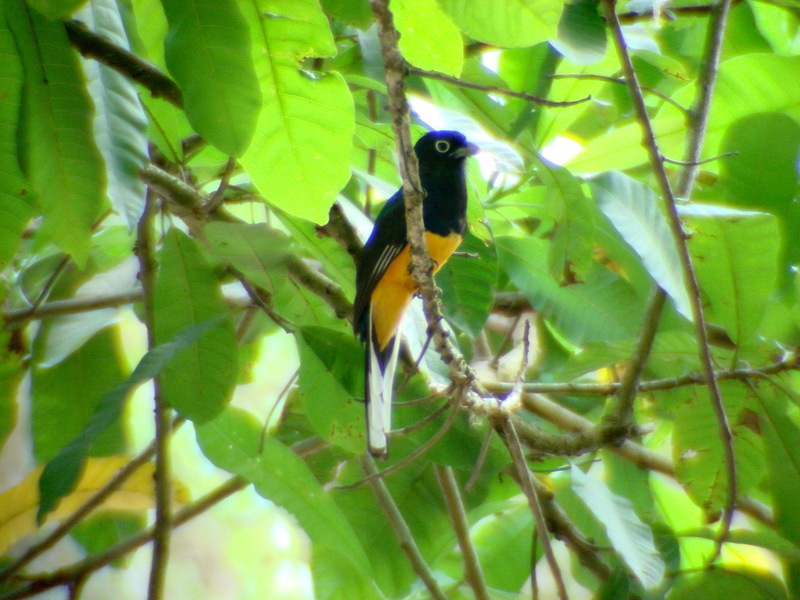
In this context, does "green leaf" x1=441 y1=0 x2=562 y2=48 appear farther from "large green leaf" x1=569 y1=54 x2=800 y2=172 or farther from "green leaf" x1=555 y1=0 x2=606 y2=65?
"large green leaf" x1=569 y1=54 x2=800 y2=172

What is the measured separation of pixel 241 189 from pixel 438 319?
2.17 ft

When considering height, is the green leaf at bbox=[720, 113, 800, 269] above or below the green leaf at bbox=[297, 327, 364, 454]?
above

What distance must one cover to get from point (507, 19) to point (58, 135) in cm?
93

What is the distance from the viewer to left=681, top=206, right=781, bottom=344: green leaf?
5.97 feet

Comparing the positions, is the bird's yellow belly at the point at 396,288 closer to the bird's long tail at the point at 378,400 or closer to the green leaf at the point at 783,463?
the bird's long tail at the point at 378,400

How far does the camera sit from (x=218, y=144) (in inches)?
56.0

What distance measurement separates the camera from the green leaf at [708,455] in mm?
2180

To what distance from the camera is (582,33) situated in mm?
2035

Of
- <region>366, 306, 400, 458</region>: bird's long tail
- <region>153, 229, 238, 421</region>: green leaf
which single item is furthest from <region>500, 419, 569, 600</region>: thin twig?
<region>153, 229, 238, 421</region>: green leaf

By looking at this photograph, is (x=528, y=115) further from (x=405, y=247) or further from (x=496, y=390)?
(x=496, y=390)

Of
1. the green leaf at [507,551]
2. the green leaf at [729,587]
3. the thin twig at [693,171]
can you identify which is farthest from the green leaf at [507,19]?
the green leaf at [507,551]

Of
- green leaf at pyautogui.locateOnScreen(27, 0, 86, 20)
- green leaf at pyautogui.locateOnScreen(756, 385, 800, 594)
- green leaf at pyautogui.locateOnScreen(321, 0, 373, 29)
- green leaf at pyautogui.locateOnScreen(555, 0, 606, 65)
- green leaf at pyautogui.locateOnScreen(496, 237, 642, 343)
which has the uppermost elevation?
green leaf at pyautogui.locateOnScreen(555, 0, 606, 65)

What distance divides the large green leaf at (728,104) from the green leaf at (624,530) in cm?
104

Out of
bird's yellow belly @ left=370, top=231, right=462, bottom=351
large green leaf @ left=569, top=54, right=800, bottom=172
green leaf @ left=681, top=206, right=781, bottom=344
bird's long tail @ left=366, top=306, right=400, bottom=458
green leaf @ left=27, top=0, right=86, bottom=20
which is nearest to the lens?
green leaf @ left=27, top=0, right=86, bottom=20
